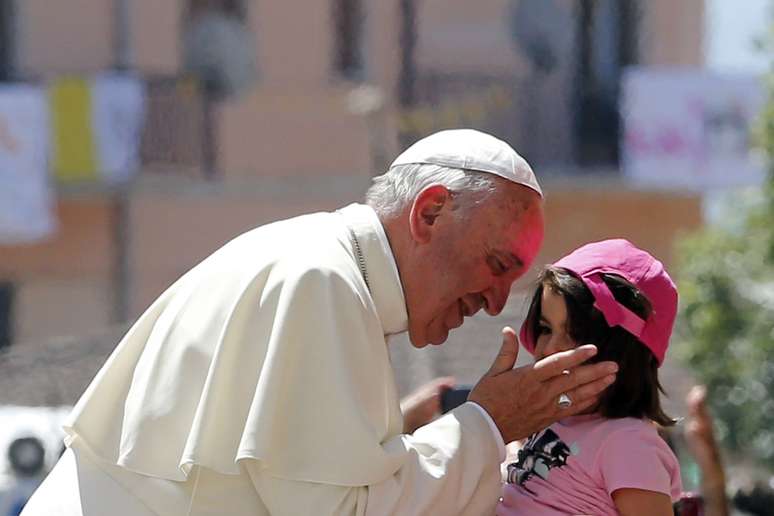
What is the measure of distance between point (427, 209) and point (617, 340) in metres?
0.46

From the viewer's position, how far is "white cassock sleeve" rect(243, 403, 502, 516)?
138 inches

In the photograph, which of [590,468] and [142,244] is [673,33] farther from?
[590,468]

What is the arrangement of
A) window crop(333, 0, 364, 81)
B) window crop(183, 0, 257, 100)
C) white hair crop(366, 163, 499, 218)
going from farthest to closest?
window crop(333, 0, 364, 81) < window crop(183, 0, 257, 100) < white hair crop(366, 163, 499, 218)

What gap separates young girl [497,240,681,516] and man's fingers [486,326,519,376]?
14 cm

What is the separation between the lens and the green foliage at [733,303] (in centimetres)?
1173

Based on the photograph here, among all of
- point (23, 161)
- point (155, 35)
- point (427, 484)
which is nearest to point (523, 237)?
point (427, 484)

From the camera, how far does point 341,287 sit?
11.8 ft

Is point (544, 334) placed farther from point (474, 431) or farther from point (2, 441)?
point (2, 441)

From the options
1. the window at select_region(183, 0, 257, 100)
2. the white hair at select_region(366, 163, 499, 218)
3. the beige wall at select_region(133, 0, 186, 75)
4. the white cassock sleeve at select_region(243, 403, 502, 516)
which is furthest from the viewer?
the window at select_region(183, 0, 257, 100)

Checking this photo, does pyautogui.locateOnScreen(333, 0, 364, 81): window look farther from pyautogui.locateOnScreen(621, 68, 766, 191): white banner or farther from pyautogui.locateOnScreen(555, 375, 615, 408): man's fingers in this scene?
pyautogui.locateOnScreen(555, 375, 615, 408): man's fingers

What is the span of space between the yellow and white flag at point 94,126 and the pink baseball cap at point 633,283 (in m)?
14.4

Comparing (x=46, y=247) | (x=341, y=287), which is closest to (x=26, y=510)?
(x=341, y=287)

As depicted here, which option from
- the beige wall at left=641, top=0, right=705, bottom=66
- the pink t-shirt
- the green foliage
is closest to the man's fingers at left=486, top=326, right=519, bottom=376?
the pink t-shirt

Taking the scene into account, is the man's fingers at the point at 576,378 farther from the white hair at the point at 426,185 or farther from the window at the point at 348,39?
the window at the point at 348,39
